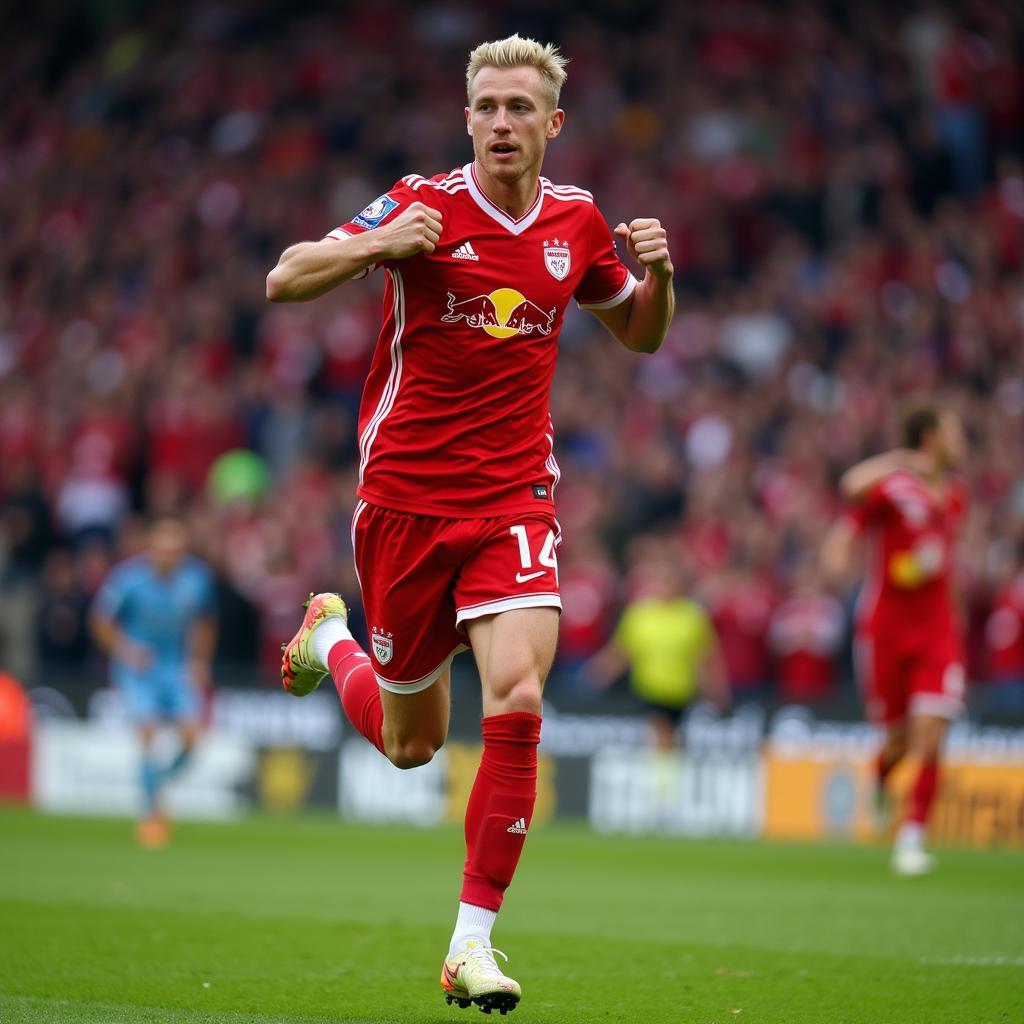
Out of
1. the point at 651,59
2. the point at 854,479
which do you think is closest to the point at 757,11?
the point at 651,59

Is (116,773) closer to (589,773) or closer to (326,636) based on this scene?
(589,773)

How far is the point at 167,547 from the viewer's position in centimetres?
1592

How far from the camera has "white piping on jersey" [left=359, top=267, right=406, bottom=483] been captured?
652 cm

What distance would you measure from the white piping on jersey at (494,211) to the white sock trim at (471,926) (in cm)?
224

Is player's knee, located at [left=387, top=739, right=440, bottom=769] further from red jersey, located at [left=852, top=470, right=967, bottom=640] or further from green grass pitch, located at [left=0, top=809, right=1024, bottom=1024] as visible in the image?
red jersey, located at [left=852, top=470, right=967, bottom=640]

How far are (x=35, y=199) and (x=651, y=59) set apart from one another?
8756mm

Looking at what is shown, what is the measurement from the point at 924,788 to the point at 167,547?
6.58 metres

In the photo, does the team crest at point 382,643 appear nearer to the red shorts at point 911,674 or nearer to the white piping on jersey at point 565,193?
the white piping on jersey at point 565,193

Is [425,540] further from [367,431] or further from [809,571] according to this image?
[809,571]

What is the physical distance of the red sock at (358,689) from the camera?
711cm

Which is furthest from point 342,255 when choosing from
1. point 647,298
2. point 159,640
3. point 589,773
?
point 589,773

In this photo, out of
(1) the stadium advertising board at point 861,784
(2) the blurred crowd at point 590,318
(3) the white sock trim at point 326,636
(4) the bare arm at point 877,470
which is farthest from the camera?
(2) the blurred crowd at point 590,318

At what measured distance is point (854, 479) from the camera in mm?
12336

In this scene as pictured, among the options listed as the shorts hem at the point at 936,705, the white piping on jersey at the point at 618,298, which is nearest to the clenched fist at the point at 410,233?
the white piping on jersey at the point at 618,298
